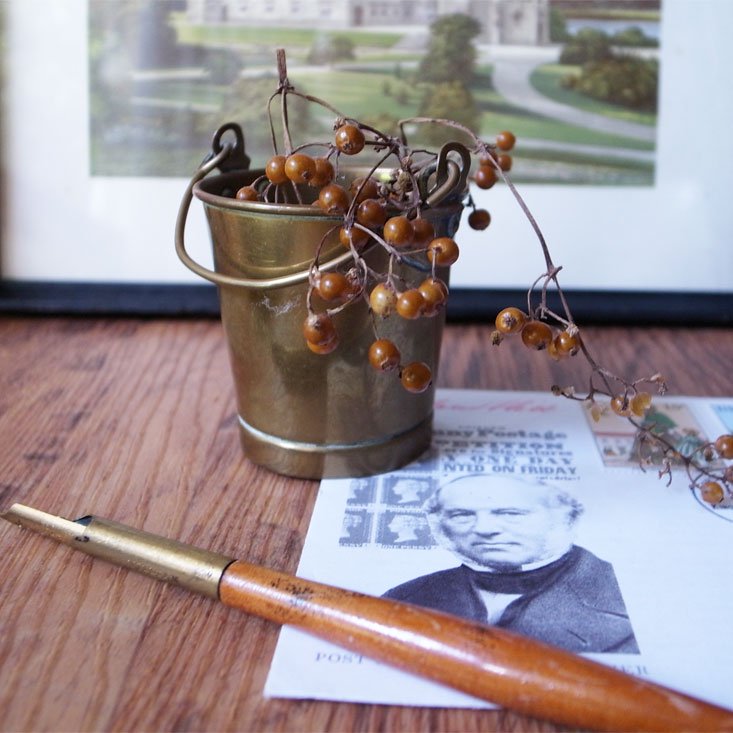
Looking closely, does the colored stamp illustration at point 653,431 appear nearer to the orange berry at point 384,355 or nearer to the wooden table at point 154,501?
the wooden table at point 154,501

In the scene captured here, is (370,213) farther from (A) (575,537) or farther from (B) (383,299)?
(A) (575,537)

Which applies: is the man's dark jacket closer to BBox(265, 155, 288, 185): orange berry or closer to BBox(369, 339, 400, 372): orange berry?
BBox(369, 339, 400, 372): orange berry

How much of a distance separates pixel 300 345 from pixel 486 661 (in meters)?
0.22

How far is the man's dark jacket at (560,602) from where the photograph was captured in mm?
384

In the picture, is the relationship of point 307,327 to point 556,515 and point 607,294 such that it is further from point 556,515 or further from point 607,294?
point 607,294

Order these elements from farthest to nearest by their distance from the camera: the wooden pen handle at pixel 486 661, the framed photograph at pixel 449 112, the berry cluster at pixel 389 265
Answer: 1. the framed photograph at pixel 449 112
2. the berry cluster at pixel 389 265
3. the wooden pen handle at pixel 486 661

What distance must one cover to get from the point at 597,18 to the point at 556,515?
514 mm

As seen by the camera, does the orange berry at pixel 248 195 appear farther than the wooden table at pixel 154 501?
Yes

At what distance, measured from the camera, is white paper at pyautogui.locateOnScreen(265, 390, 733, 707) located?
36 cm

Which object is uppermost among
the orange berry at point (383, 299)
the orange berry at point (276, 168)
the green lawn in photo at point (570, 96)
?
the green lawn in photo at point (570, 96)

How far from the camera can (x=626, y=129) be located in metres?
0.81

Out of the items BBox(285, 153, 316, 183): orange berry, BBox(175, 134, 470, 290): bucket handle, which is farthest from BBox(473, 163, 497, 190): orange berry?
BBox(285, 153, 316, 183): orange berry

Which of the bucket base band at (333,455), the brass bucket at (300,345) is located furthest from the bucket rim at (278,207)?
the bucket base band at (333,455)

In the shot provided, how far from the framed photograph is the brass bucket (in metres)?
0.29
